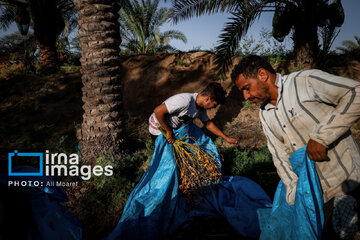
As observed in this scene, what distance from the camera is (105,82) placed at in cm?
378

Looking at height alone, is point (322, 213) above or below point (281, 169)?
below

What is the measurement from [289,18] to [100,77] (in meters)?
5.32

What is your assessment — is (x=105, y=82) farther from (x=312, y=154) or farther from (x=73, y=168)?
(x=312, y=154)

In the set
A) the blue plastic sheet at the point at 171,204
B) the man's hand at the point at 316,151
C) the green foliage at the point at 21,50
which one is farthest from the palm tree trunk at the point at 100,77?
the green foliage at the point at 21,50

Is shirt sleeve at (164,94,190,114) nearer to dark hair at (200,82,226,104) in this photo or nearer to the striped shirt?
dark hair at (200,82,226,104)

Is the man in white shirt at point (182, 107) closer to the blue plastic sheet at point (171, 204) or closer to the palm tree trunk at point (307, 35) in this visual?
the blue plastic sheet at point (171, 204)

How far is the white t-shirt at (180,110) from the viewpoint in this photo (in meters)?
2.90

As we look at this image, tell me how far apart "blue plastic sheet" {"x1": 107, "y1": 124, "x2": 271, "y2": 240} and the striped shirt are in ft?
3.65

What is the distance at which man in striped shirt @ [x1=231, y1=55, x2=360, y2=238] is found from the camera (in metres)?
1.44

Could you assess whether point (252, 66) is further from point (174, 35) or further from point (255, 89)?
point (174, 35)

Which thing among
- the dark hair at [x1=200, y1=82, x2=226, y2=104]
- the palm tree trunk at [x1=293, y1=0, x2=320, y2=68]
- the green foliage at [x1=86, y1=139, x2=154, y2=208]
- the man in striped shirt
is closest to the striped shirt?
the man in striped shirt

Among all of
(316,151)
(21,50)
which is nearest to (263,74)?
(316,151)

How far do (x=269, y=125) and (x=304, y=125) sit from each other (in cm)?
32

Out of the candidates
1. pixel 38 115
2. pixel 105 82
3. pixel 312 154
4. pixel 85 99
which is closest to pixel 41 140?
pixel 38 115
